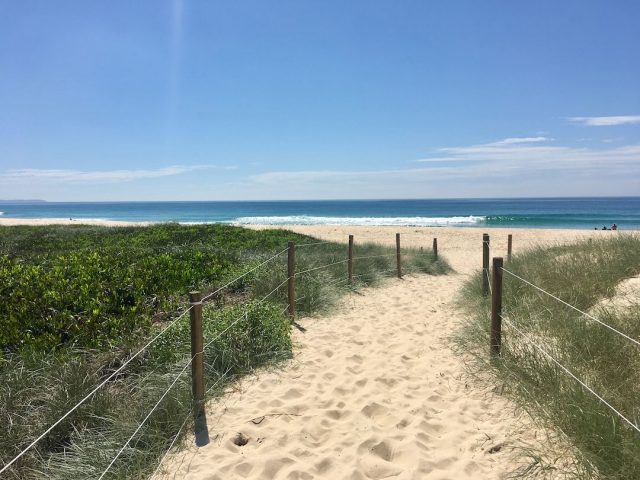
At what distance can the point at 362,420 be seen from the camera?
431cm

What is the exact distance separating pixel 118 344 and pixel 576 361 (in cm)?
496

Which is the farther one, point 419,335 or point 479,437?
point 419,335

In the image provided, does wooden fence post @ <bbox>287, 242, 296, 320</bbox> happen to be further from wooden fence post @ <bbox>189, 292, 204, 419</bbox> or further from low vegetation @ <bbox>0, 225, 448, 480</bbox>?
wooden fence post @ <bbox>189, 292, 204, 419</bbox>

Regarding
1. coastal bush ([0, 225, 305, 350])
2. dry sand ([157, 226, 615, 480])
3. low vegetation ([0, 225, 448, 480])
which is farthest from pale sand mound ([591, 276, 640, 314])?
coastal bush ([0, 225, 305, 350])

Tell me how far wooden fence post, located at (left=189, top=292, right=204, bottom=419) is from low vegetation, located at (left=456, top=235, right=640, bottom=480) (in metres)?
2.72

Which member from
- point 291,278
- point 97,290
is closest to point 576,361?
point 291,278

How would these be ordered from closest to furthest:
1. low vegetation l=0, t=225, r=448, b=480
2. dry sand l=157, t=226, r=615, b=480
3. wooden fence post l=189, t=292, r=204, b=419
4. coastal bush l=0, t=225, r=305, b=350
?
dry sand l=157, t=226, r=615, b=480 < low vegetation l=0, t=225, r=448, b=480 < wooden fence post l=189, t=292, r=204, b=419 < coastal bush l=0, t=225, r=305, b=350

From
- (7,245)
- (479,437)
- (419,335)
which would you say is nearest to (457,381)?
(479,437)

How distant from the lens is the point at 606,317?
5348mm

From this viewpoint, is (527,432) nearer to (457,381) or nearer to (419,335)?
(457,381)

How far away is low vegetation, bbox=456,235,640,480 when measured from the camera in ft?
10.2

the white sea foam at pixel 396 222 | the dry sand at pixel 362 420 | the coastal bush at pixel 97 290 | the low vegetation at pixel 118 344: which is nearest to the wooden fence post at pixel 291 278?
the low vegetation at pixel 118 344

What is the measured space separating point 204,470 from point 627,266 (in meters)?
7.81

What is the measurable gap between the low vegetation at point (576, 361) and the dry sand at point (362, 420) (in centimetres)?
27
